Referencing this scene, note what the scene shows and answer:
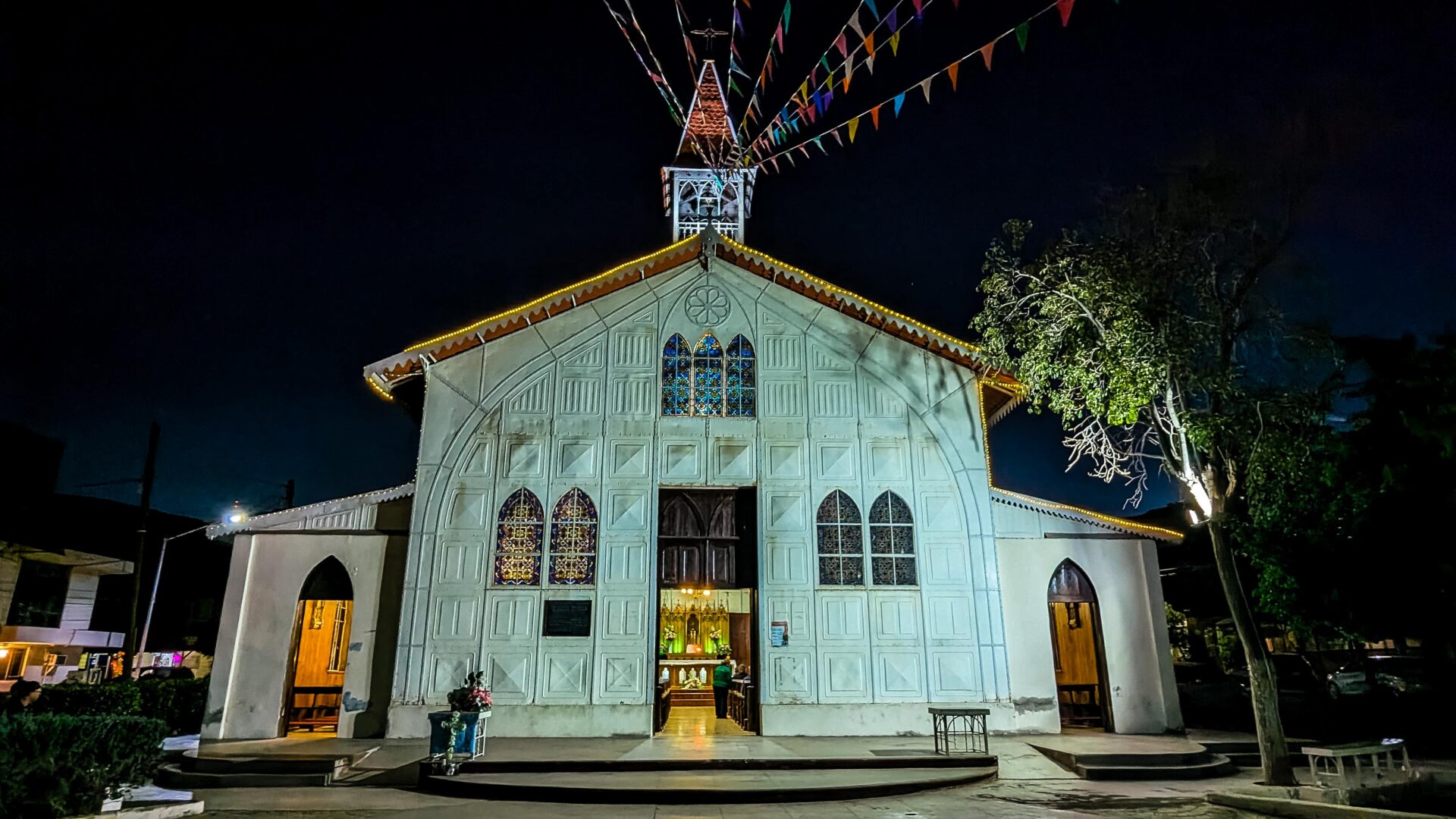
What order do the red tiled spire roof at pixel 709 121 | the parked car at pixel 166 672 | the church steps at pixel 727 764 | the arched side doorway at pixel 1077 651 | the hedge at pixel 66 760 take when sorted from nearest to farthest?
the hedge at pixel 66 760
the church steps at pixel 727 764
the arched side doorway at pixel 1077 651
the red tiled spire roof at pixel 709 121
the parked car at pixel 166 672

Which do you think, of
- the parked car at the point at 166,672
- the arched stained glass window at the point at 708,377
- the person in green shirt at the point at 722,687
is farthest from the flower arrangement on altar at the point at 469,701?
the parked car at the point at 166,672

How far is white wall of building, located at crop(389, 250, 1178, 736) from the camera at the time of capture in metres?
13.2

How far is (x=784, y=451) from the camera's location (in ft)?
47.2

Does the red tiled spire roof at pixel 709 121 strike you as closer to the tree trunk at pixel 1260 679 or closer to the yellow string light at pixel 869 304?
the yellow string light at pixel 869 304

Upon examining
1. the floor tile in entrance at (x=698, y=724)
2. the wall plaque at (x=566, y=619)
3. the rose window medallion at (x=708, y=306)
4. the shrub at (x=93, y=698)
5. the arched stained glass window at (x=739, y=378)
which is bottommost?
the floor tile in entrance at (x=698, y=724)

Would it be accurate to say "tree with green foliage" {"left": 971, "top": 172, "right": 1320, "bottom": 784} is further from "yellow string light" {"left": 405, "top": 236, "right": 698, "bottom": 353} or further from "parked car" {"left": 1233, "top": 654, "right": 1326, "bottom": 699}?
"parked car" {"left": 1233, "top": 654, "right": 1326, "bottom": 699}

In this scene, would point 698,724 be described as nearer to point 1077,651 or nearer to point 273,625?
point 273,625

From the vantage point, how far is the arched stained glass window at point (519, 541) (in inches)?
536

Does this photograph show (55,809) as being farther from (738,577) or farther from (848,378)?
(848,378)

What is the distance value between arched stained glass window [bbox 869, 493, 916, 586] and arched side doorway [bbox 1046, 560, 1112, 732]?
2.61 metres

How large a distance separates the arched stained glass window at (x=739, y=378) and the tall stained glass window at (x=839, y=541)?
7.46 ft

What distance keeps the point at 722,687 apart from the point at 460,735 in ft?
23.3

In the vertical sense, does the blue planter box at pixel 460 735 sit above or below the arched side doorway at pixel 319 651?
below

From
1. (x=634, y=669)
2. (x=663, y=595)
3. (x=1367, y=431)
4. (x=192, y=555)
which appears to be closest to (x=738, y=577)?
(x=634, y=669)
